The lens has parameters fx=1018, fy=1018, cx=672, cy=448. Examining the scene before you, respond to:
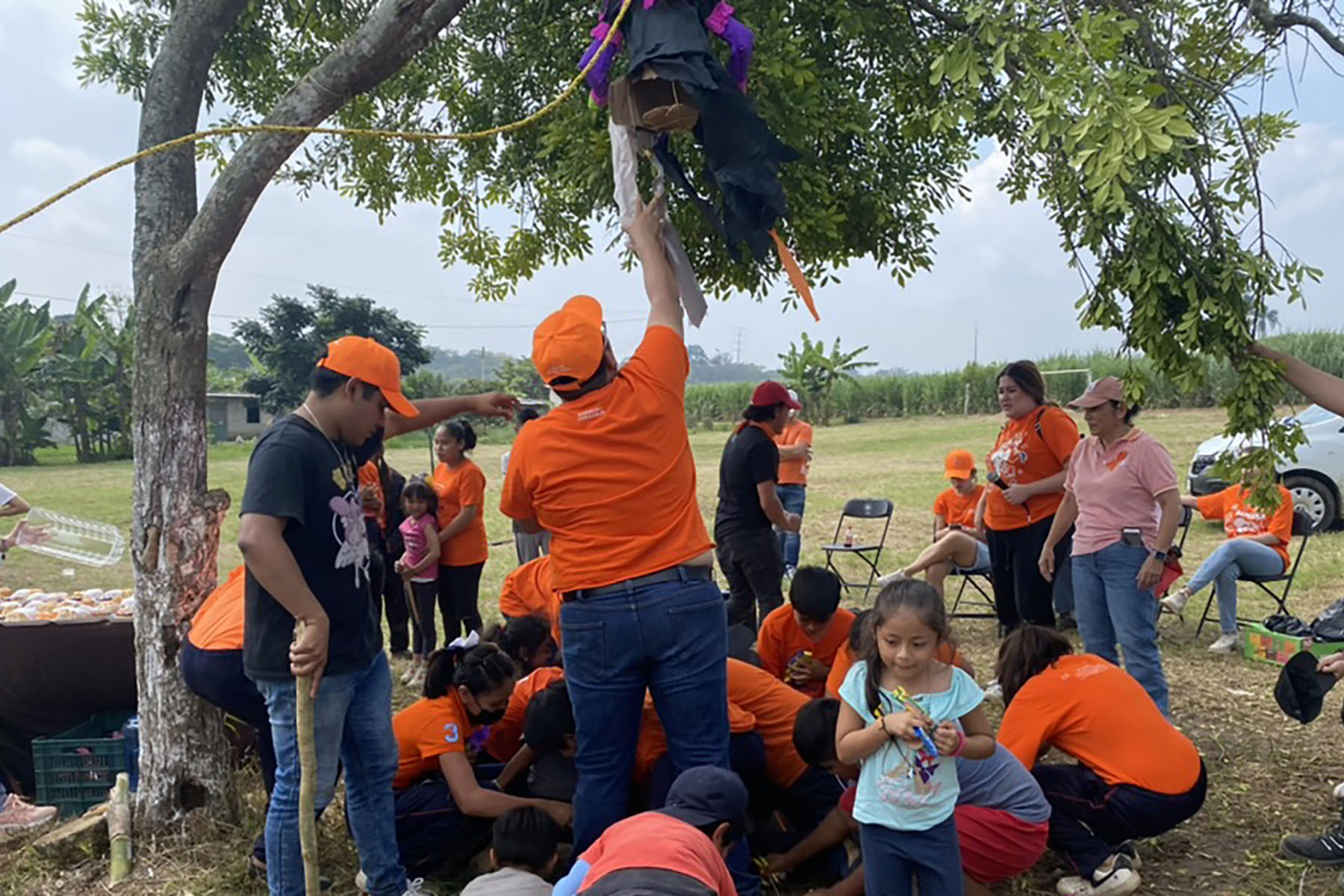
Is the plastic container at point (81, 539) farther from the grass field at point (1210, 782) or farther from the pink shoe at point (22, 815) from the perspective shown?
the pink shoe at point (22, 815)

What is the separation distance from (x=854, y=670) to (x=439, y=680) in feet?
5.67

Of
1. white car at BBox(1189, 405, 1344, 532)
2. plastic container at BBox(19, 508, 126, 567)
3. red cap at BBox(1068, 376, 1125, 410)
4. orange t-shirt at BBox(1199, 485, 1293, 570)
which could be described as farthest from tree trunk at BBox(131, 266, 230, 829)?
white car at BBox(1189, 405, 1344, 532)

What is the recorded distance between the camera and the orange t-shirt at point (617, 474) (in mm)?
3062

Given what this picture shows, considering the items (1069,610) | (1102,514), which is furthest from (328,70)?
(1069,610)

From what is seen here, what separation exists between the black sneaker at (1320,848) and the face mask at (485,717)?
302 centimetres

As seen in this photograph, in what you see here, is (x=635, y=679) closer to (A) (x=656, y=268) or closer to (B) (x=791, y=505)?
(A) (x=656, y=268)

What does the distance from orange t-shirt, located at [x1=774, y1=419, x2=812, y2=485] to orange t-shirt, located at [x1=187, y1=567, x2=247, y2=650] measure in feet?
18.6

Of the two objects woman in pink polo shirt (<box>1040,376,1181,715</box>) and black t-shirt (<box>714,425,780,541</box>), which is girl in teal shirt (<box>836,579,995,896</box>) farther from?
black t-shirt (<box>714,425,780,541</box>)

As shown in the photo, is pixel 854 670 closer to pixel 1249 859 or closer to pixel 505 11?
pixel 1249 859

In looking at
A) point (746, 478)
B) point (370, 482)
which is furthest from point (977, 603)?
point (370, 482)

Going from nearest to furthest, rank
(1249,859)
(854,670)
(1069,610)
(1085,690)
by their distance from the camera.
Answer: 1. (854,670)
2. (1085,690)
3. (1249,859)
4. (1069,610)

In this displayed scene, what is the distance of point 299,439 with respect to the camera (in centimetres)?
304

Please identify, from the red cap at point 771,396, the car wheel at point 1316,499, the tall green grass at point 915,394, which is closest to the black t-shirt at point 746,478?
the red cap at point 771,396

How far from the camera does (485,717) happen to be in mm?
4074
